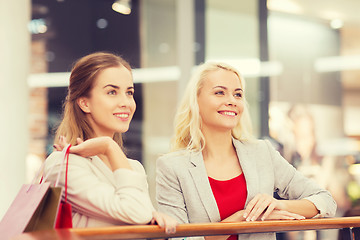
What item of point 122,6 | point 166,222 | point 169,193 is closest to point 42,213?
point 166,222

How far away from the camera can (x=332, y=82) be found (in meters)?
5.91

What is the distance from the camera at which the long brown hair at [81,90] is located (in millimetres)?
1855

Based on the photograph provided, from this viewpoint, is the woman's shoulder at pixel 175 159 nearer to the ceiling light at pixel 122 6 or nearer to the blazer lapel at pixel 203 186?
the blazer lapel at pixel 203 186

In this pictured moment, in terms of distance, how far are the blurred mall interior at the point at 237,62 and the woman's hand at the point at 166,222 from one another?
356cm

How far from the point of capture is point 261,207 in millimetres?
1972

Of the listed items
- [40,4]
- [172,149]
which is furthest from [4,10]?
[172,149]

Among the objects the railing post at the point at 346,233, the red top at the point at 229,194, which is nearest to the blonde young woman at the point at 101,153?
the red top at the point at 229,194

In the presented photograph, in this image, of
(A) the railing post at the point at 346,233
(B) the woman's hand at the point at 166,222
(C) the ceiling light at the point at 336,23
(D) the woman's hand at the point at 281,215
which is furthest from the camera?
(C) the ceiling light at the point at 336,23

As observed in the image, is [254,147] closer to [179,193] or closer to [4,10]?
[179,193]

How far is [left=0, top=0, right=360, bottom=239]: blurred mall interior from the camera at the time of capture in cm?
524

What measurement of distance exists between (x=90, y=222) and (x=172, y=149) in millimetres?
797

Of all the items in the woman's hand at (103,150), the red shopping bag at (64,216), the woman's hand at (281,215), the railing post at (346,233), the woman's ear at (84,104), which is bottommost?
the railing post at (346,233)

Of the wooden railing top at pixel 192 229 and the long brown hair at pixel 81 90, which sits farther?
the long brown hair at pixel 81 90

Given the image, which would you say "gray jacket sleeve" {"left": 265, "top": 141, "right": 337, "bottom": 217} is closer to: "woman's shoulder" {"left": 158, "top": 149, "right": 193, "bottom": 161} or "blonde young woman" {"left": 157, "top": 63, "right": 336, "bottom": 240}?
"blonde young woman" {"left": 157, "top": 63, "right": 336, "bottom": 240}
